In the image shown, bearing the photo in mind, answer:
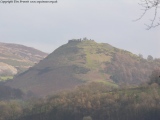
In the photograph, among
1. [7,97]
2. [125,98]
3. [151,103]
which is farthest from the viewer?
[7,97]

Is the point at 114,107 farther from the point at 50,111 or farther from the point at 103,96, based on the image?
the point at 50,111

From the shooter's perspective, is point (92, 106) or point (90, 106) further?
point (92, 106)

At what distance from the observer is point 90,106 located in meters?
123

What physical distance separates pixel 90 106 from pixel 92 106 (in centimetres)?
103

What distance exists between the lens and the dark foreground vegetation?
11512 centimetres

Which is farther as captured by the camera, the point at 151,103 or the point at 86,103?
the point at 86,103

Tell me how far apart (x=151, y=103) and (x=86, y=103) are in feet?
70.6

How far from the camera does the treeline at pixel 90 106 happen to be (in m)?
115

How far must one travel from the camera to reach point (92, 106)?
12412 centimetres

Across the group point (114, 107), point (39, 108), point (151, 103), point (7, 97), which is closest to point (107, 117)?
point (114, 107)

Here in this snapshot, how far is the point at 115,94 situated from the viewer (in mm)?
126000

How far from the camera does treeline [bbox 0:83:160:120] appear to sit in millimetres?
115125

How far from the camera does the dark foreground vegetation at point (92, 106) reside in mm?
115125

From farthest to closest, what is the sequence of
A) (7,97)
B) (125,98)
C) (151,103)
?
(7,97), (125,98), (151,103)
